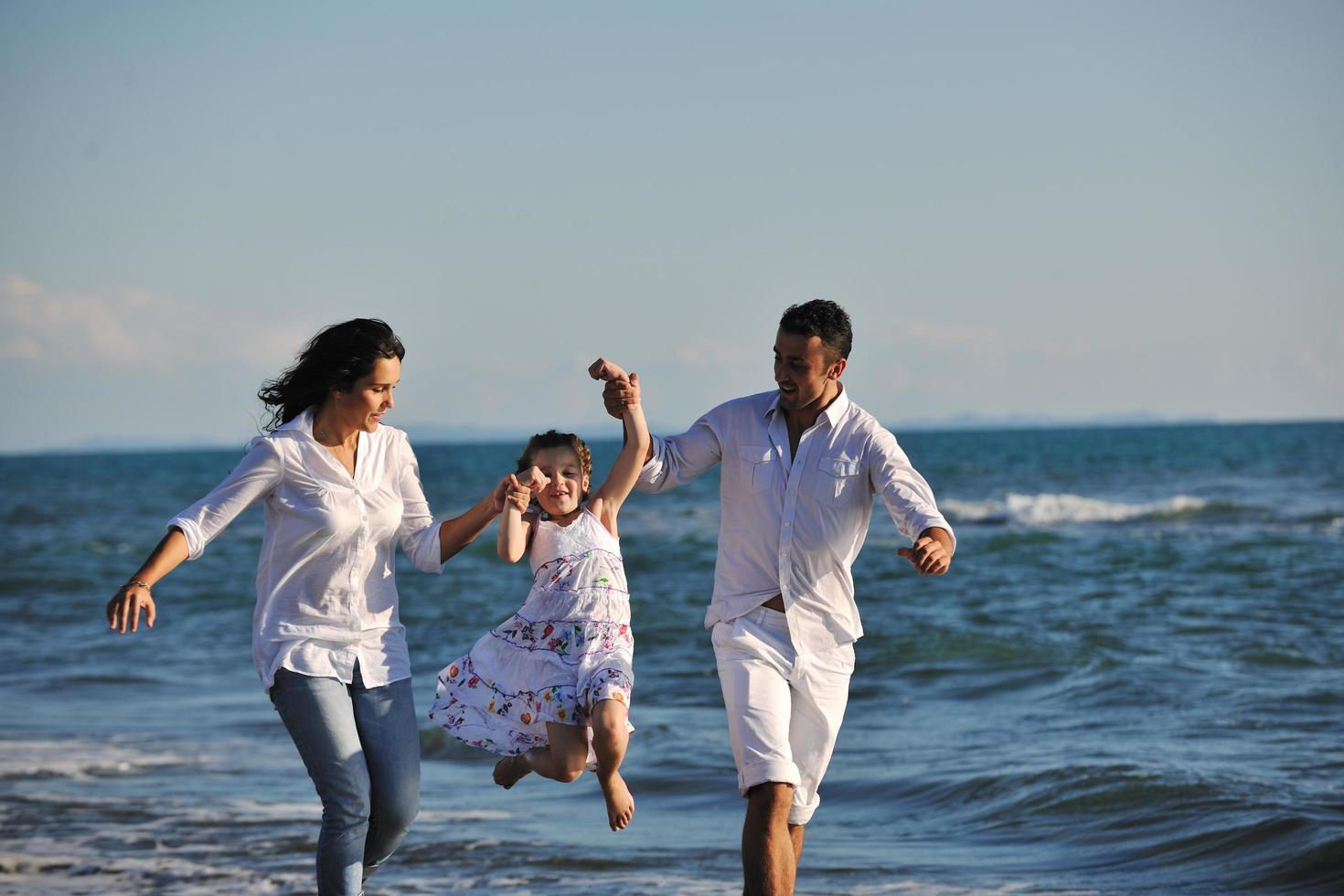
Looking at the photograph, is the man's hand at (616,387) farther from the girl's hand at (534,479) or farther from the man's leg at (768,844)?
the man's leg at (768,844)

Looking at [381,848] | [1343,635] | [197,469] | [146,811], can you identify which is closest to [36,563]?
[146,811]

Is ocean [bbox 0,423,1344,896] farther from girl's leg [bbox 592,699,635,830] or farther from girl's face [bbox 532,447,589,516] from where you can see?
girl's face [bbox 532,447,589,516]

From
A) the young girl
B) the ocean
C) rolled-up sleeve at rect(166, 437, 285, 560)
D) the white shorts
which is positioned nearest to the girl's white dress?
the young girl

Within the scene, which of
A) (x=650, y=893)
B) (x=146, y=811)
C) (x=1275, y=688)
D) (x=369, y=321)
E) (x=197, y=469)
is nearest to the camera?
(x=369, y=321)

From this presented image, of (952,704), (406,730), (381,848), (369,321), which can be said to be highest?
(369,321)

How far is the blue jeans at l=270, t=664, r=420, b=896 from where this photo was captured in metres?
4.23

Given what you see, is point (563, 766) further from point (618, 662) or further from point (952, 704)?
point (952, 704)

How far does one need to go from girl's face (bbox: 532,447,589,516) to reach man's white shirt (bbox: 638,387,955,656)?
0.25 m

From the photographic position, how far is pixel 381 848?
4.45 m

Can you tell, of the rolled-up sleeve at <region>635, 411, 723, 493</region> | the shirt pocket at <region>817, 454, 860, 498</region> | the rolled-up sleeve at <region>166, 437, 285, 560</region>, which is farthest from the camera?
the rolled-up sleeve at <region>635, 411, 723, 493</region>

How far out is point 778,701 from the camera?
4.73m

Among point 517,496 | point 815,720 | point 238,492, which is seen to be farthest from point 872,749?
point 238,492

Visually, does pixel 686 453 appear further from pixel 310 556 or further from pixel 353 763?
pixel 353 763

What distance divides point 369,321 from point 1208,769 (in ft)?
20.5
